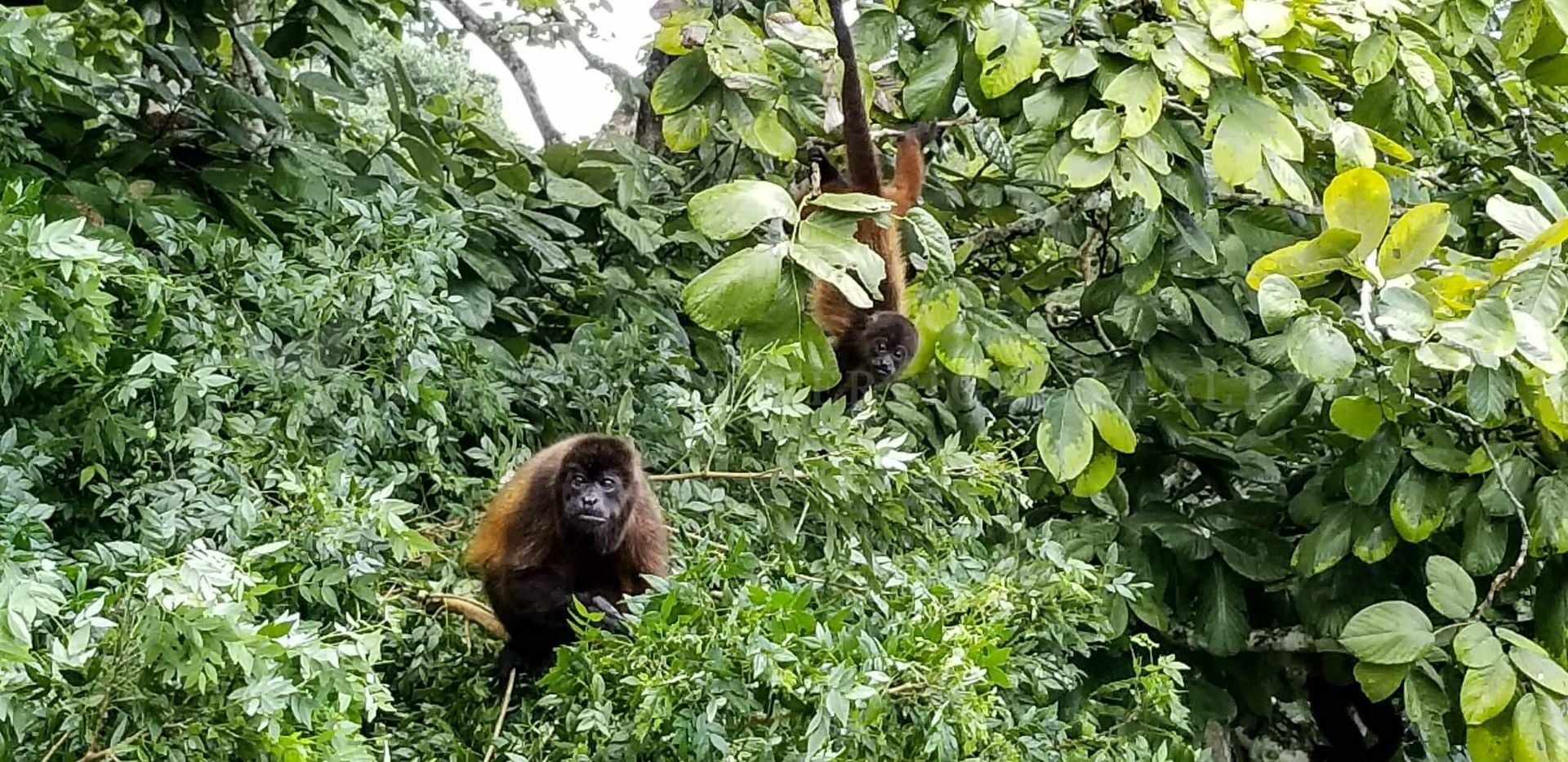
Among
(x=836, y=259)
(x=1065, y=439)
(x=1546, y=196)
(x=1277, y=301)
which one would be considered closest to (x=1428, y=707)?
(x=1065, y=439)

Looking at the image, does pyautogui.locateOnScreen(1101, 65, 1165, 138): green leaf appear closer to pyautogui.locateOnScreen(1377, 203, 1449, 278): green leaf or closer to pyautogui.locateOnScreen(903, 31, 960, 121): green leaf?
pyautogui.locateOnScreen(903, 31, 960, 121): green leaf

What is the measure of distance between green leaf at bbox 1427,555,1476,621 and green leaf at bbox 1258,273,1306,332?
3.27 feet

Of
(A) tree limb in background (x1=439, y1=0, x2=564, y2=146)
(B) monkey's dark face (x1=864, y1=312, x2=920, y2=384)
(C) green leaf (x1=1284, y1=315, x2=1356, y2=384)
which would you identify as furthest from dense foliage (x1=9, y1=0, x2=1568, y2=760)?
(A) tree limb in background (x1=439, y1=0, x2=564, y2=146)

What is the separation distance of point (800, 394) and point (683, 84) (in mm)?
813

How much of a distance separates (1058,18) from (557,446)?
61.2 inches

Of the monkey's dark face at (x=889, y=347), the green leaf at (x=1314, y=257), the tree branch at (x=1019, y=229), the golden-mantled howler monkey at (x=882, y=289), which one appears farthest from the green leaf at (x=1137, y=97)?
the monkey's dark face at (x=889, y=347)

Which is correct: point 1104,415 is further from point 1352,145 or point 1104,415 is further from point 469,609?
point 469,609

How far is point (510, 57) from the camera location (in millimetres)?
6520

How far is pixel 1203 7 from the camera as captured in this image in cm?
283

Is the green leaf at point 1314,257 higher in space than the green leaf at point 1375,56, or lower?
lower

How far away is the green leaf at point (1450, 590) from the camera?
3102 mm

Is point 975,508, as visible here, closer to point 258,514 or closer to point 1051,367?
point 1051,367

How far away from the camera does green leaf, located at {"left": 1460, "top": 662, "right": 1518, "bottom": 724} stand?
2.90 m

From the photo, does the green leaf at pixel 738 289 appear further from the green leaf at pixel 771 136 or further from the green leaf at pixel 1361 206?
the green leaf at pixel 1361 206
